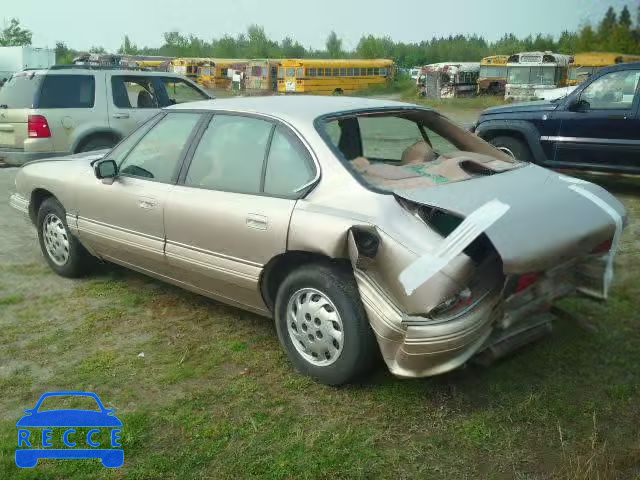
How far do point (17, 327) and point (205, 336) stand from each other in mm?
1357

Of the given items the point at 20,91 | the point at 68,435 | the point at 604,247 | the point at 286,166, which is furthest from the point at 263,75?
the point at 68,435

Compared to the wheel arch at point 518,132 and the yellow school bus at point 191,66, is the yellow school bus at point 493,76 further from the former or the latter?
the wheel arch at point 518,132

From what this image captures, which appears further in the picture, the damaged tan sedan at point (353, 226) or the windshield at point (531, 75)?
the windshield at point (531, 75)

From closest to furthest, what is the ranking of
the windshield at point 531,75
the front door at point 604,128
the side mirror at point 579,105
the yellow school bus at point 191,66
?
1. the front door at point 604,128
2. the side mirror at point 579,105
3. the windshield at point 531,75
4. the yellow school bus at point 191,66

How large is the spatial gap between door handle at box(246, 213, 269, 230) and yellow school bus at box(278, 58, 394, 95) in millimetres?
29183

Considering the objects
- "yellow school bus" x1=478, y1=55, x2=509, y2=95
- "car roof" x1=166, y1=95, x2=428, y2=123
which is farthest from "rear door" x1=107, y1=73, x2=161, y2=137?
"yellow school bus" x1=478, y1=55, x2=509, y2=95

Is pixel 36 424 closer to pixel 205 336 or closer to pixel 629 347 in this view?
pixel 205 336

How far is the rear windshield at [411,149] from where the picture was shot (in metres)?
3.96

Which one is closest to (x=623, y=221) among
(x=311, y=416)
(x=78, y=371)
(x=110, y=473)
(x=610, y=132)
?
(x=311, y=416)

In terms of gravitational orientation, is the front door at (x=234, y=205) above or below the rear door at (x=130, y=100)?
below

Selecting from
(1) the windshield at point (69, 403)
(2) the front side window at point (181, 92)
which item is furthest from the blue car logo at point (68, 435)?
(2) the front side window at point (181, 92)

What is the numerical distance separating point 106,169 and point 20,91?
18.6 feet

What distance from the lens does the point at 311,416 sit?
3.48 m

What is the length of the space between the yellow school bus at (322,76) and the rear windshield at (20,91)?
2331cm
